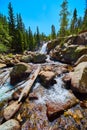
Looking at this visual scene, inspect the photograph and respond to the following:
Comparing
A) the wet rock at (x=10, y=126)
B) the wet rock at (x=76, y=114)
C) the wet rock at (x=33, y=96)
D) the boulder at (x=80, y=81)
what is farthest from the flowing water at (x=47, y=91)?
the wet rock at (x=10, y=126)

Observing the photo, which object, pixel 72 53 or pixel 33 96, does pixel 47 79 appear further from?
pixel 72 53

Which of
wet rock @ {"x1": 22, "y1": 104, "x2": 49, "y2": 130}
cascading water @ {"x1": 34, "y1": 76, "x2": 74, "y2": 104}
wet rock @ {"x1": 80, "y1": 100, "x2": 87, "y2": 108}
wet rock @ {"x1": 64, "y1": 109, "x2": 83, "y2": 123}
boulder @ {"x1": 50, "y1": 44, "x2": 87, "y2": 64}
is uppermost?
boulder @ {"x1": 50, "y1": 44, "x2": 87, "y2": 64}

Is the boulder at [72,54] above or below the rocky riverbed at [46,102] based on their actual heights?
above

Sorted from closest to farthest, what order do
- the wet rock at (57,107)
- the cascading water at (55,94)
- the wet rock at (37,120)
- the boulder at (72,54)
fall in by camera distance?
the wet rock at (37,120)
the wet rock at (57,107)
the cascading water at (55,94)
the boulder at (72,54)

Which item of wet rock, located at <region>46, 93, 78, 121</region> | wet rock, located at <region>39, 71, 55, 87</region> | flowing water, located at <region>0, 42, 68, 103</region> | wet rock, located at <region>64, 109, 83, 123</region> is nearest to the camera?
wet rock, located at <region>64, 109, 83, 123</region>


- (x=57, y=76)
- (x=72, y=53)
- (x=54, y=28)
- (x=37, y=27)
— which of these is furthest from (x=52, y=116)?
(x=37, y=27)

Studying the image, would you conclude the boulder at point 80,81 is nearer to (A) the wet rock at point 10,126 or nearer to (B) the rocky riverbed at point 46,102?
(B) the rocky riverbed at point 46,102

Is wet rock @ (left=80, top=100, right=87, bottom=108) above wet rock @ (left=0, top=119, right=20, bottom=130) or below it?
above

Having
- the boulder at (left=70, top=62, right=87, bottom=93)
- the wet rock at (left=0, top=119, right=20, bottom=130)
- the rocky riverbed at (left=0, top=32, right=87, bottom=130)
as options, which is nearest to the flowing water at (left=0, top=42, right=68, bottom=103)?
the rocky riverbed at (left=0, top=32, right=87, bottom=130)

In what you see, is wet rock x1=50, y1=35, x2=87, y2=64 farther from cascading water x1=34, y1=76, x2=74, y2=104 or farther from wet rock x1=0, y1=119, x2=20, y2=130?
wet rock x1=0, y1=119, x2=20, y2=130

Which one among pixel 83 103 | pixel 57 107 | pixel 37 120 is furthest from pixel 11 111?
pixel 83 103

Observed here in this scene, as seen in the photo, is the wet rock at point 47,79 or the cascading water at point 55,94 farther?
the wet rock at point 47,79

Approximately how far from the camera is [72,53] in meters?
14.3

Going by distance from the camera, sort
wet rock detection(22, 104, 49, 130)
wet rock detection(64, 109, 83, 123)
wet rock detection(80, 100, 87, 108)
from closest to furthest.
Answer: wet rock detection(22, 104, 49, 130), wet rock detection(64, 109, 83, 123), wet rock detection(80, 100, 87, 108)
